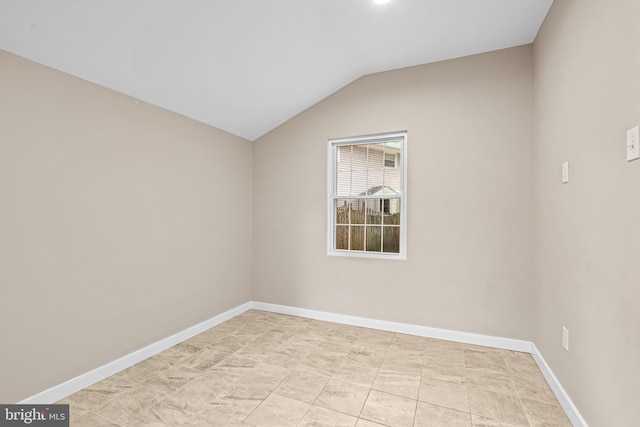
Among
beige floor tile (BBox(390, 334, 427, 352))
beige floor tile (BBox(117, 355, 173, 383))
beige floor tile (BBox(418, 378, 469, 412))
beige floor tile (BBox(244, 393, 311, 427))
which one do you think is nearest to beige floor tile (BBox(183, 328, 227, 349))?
beige floor tile (BBox(117, 355, 173, 383))

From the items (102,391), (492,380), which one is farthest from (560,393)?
(102,391)

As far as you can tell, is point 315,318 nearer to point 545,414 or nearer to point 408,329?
point 408,329

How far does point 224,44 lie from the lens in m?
2.36

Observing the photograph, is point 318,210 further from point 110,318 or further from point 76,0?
point 76,0

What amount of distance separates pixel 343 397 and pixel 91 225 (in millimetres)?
2204

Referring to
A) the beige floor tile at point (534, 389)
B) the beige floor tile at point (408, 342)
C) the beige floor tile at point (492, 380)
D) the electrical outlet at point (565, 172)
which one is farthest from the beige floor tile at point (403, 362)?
the electrical outlet at point (565, 172)

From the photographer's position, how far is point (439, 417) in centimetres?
188

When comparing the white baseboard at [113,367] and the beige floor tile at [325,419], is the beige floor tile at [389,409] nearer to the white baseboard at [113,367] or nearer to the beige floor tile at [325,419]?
the beige floor tile at [325,419]

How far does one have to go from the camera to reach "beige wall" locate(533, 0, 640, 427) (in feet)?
4.29

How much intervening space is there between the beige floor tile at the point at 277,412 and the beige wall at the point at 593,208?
161 cm

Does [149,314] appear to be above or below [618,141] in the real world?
below

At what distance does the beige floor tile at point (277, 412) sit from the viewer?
181 centimetres

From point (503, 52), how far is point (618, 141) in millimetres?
1898

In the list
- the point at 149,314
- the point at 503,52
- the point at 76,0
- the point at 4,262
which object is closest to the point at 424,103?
the point at 503,52
